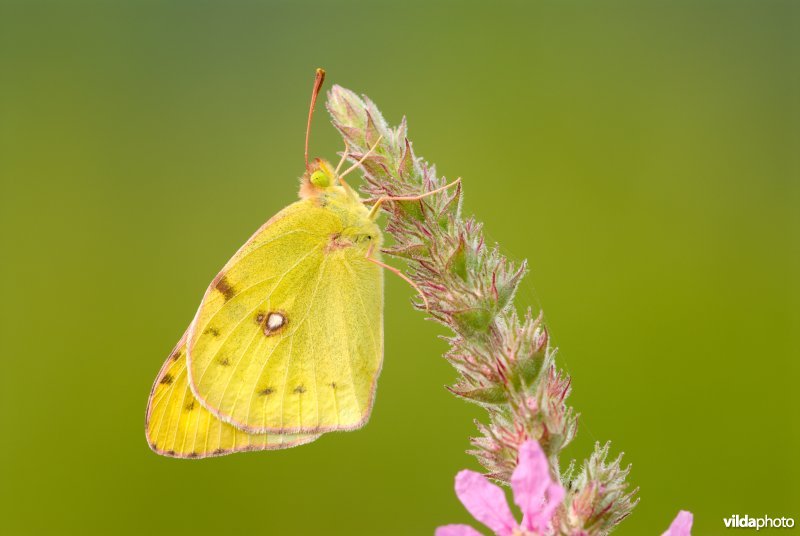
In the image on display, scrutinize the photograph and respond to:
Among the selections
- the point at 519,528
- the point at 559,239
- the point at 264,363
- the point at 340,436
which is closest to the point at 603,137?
the point at 559,239

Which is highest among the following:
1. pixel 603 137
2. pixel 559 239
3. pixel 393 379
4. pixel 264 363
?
pixel 603 137

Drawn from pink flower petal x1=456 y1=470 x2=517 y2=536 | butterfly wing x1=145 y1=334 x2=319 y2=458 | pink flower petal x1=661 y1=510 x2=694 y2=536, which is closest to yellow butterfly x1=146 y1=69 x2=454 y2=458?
butterfly wing x1=145 y1=334 x2=319 y2=458

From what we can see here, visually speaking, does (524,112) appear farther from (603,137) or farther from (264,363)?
(264,363)

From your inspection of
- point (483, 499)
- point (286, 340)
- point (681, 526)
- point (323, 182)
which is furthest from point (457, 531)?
point (323, 182)

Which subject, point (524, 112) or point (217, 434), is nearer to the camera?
point (217, 434)

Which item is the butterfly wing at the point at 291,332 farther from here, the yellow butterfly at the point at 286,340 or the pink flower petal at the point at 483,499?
the pink flower petal at the point at 483,499

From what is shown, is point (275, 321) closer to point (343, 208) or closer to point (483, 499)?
point (343, 208)
